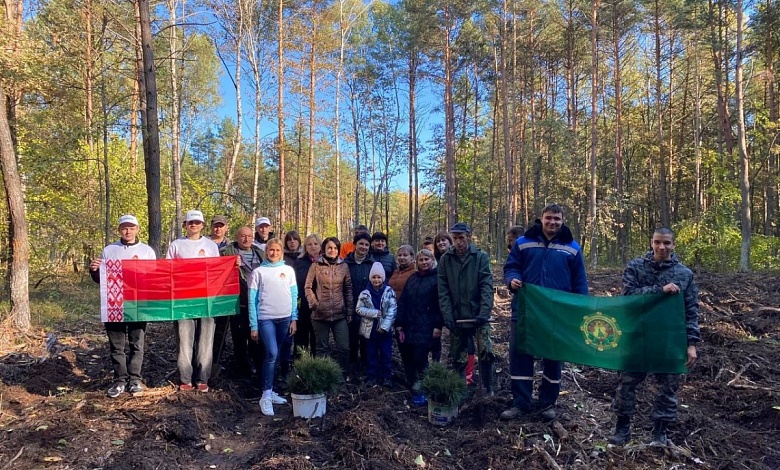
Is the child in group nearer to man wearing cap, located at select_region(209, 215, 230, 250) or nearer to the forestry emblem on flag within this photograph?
man wearing cap, located at select_region(209, 215, 230, 250)

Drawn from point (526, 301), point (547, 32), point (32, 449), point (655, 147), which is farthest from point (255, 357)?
point (655, 147)

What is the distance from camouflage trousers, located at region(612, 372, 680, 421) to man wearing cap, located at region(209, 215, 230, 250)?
4.83 metres

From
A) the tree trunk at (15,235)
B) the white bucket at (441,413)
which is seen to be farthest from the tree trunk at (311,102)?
the white bucket at (441,413)

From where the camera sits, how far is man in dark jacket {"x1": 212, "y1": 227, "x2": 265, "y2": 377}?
598cm

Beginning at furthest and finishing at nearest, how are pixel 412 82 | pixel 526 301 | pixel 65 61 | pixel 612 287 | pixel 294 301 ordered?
1. pixel 412 82
2. pixel 612 287
3. pixel 65 61
4. pixel 294 301
5. pixel 526 301

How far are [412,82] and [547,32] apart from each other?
8.28m

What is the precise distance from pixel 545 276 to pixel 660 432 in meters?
1.68

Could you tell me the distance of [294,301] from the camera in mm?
5441

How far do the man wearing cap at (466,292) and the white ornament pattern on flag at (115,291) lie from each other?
3.73 metres

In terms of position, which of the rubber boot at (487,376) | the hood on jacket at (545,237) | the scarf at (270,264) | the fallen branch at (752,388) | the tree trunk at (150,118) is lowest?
the fallen branch at (752,388)

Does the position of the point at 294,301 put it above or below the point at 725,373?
above

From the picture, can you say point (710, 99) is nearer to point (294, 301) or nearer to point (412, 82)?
point (412, 82)

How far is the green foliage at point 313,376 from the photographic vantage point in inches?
188

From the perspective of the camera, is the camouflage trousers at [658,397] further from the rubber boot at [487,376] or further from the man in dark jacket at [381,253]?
the man in dark jacket at [381,253]
